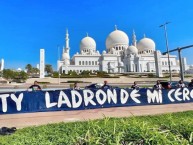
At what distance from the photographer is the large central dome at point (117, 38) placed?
347 ft

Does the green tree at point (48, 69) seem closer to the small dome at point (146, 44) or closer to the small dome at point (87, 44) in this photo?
the small dome at point (87, 44)

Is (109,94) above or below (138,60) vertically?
below

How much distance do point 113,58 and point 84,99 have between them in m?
92.4

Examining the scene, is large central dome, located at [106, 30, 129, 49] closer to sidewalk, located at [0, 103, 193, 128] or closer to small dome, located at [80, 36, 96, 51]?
small dome, located at [80, 36, 96, 51]

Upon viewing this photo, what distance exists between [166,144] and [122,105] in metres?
11.1

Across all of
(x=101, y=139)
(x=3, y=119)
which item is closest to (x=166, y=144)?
(x=101, y=139)

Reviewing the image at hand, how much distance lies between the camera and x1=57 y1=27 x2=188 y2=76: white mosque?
102 metres

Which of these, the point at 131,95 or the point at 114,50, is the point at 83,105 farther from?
the point at 114,50

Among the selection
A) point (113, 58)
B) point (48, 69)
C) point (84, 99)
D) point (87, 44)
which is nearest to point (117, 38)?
point (113, 58)

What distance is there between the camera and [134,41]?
11175 centimetres

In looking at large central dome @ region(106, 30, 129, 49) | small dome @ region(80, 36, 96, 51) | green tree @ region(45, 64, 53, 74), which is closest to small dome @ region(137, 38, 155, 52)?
large central dome @ region(106, 30, 129, 49)

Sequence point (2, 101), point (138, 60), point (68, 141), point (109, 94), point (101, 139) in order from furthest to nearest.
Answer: point (138, 60) → point (109, 94) → point (2, 101) → point (68, 141) → point (101, 139)

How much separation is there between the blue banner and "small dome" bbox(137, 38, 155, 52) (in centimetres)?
9883

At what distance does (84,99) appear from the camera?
42.4 ft
